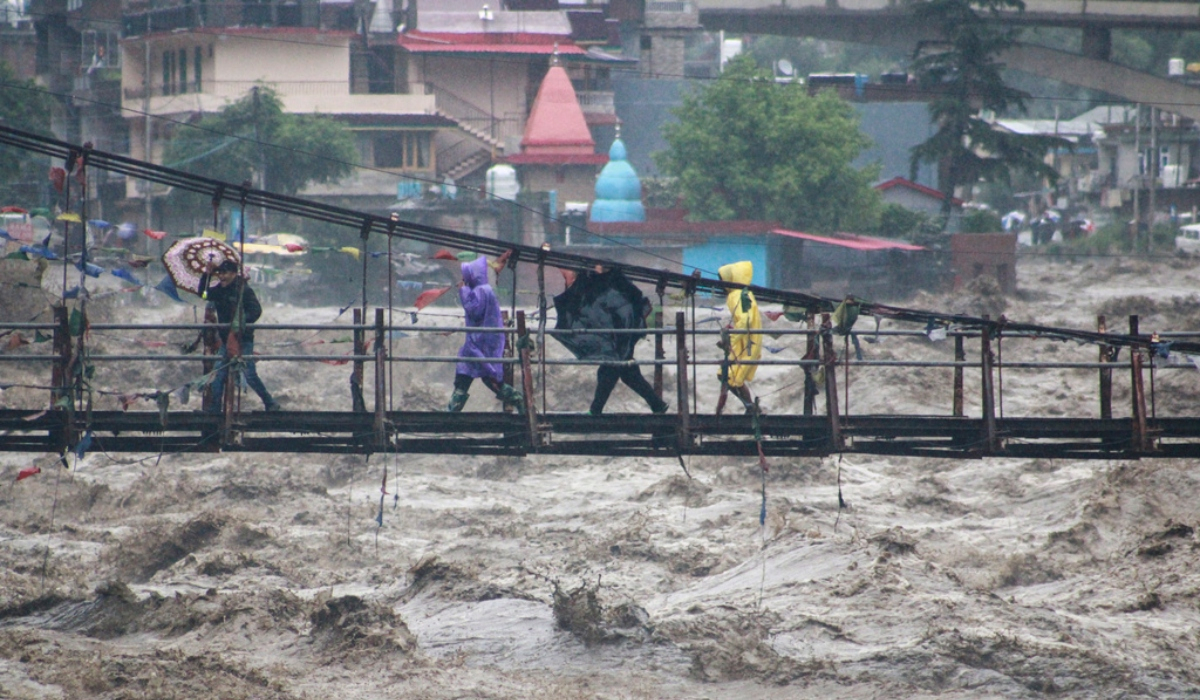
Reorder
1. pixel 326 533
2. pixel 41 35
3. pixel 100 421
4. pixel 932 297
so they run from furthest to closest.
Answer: pixel 41 35 < pixel 932 297 < pixel 326 533 < pixel 100 421

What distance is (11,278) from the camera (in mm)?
25344

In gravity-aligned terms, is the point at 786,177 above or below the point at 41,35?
below

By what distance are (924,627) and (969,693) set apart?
39.2 inches

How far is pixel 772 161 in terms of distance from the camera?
124 ft

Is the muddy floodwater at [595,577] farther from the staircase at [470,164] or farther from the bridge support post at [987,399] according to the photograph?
the staircase at [470,164]

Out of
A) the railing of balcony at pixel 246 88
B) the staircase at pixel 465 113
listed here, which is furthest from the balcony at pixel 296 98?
the staircase at pixel 465 113

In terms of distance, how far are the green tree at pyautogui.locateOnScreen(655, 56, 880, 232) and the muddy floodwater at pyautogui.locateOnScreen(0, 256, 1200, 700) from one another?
1501 centimetres

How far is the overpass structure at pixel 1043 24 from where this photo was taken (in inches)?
1788

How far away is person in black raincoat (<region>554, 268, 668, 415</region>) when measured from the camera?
38.7 ft

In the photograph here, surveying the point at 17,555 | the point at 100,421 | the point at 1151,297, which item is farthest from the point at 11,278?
the point at 1151,297

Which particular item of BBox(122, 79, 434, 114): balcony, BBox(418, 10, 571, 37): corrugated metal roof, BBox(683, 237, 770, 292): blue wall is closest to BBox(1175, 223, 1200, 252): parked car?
BBox(683, 237, 770, 292): blue wall

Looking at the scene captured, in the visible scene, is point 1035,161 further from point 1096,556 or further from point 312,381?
point 1096,556

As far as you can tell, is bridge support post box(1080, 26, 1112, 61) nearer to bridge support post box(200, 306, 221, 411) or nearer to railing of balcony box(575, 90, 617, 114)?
railing of balcony box(575, 90, 617, 114)

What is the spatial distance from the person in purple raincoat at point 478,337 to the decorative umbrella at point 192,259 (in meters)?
2.16
